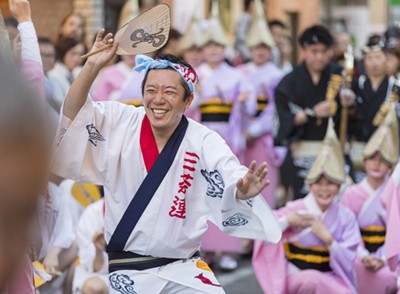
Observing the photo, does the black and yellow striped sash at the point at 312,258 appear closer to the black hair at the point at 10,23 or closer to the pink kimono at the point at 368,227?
the pink kimono at the point at 368,227

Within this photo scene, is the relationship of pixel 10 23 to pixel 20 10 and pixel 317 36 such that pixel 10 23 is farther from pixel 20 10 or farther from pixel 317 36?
pixel 317 36

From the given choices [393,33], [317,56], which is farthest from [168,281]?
[393,33]

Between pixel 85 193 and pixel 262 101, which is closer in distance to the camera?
pixel 85 193

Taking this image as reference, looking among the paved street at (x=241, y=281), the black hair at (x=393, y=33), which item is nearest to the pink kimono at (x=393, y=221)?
the paved street at (x=241, y=281)

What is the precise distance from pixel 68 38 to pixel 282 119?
2.32m

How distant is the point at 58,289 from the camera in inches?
162

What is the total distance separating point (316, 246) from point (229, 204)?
1.68m

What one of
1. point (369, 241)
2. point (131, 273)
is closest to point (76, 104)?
point (131, 273)

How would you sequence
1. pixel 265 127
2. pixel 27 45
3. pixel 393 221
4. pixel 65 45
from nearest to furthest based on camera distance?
pixel 27 45
pixel 393 221
pixel 65 45
pixel 265 127

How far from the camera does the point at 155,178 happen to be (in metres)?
2.81

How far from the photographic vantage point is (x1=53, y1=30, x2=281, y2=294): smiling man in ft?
9.18

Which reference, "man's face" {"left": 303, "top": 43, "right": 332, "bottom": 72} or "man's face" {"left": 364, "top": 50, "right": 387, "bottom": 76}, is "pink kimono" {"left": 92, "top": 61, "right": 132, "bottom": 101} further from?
"man's face" {"left": 364, "top": 50, "right": 387, "bottom": 76}

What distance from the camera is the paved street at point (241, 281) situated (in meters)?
5.10

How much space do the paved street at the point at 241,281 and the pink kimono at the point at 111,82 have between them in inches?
78.0
